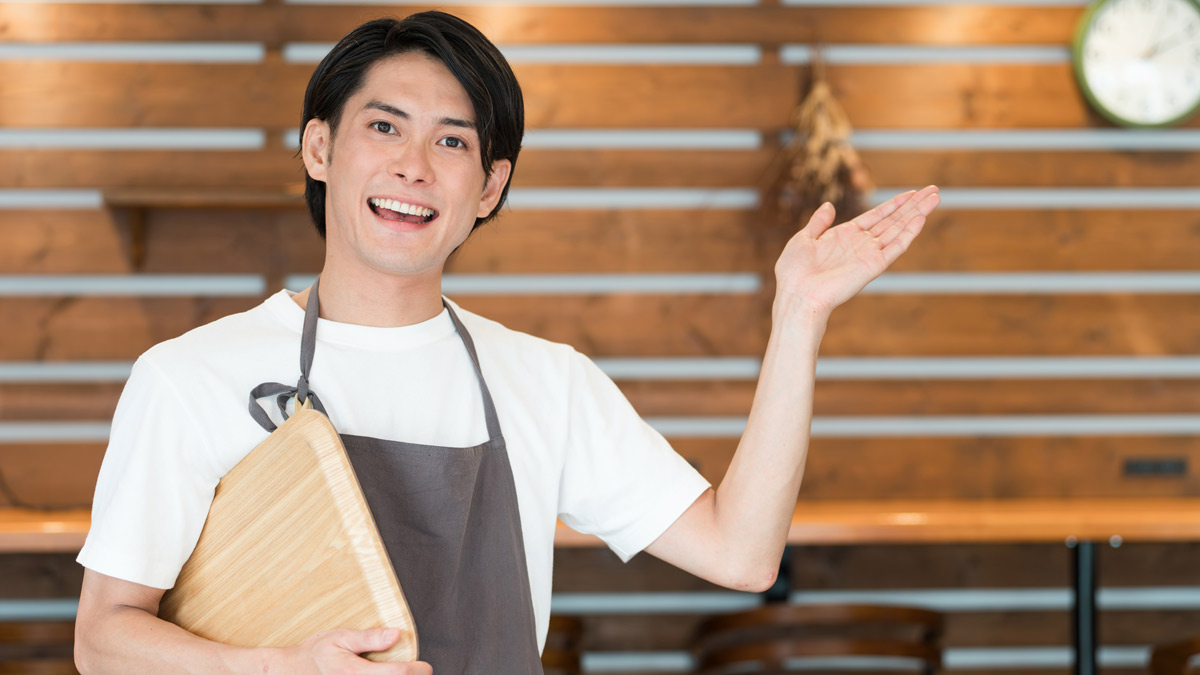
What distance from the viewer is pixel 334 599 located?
3.42 ft

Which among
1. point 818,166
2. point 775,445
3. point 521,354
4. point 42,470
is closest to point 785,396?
point 775,445

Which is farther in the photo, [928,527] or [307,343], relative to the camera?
[928,527]

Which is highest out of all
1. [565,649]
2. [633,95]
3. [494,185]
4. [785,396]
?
[633,95]

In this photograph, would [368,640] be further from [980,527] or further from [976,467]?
[976,467]

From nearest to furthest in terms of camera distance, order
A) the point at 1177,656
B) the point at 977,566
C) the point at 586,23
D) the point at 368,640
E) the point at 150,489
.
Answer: the point at 368,640
the point at 150,489
the point at 1177,656
the point at 586,23
the point at 977,566

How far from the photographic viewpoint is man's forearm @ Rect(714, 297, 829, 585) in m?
1.26

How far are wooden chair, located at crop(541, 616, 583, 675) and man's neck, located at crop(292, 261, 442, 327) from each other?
152cm

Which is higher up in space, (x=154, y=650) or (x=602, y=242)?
(x=602, y=242)

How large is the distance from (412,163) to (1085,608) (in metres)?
2.46

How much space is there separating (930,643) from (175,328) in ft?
8.07

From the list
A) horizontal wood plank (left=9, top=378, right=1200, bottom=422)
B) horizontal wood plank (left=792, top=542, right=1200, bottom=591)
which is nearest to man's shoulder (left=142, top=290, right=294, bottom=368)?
horizontal wood plank (left=9, top=378, right=1200, bottom=422)

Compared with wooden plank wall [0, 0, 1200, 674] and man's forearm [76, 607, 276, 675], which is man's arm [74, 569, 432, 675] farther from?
wooden plank wall [0, 0, 1200, 674]

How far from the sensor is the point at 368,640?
3.27ft

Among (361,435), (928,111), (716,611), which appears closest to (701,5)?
(928,111)
